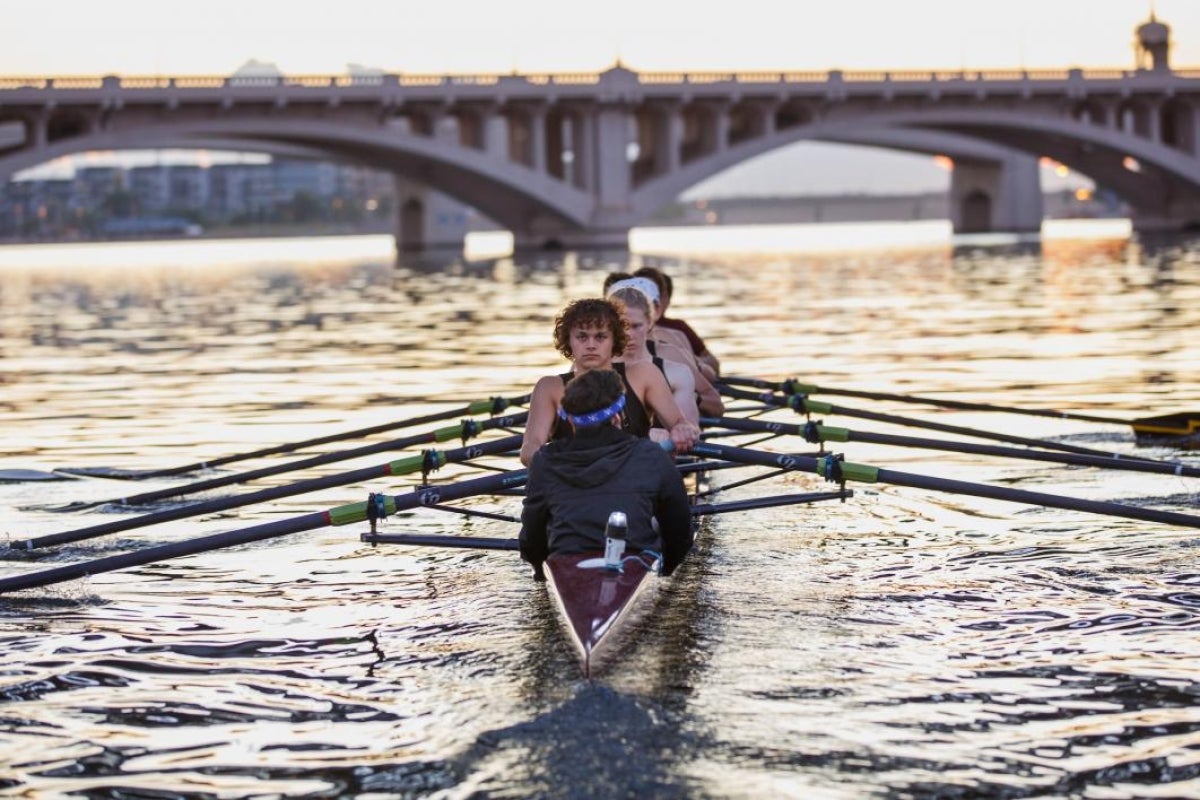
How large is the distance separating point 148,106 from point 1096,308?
160ft

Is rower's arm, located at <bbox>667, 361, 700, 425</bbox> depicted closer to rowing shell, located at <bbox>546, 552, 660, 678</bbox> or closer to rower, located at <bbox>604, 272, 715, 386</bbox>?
rower, located at <bbox>604, 272, 715, 386</bbox>

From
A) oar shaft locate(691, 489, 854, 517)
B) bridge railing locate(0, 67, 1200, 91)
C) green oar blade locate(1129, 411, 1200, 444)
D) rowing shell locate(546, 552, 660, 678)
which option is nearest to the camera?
rowing shell locate(546, 552, 660, 678)

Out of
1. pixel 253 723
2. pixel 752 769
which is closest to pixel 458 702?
pixel 253 723

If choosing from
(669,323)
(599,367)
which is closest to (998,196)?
(669,323)

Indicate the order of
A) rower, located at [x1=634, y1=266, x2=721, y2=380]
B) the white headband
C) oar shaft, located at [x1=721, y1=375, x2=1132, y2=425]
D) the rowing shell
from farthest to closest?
oar shaft, located at [x1=721, y1=375, x2=1132, y2=425] → rower, located at [x1=634, y1=266, x2=721, y2=380] → the white headband → the rowing shell

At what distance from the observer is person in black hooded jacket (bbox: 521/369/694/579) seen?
8.01 metres

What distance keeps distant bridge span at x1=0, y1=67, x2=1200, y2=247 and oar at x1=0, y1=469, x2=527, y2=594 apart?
63644mm

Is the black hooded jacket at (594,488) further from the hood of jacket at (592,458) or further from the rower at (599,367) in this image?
the rower at (599,367)

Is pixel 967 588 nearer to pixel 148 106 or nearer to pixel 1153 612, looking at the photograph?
pixel 1153 612

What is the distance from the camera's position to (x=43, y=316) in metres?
38.3

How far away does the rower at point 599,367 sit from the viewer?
28.5 ft

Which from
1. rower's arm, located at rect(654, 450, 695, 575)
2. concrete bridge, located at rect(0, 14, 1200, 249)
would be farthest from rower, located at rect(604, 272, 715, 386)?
concrete bridge, located at rect(0, 14, 1200, 249)

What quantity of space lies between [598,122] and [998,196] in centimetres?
3989

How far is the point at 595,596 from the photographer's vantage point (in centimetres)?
727
